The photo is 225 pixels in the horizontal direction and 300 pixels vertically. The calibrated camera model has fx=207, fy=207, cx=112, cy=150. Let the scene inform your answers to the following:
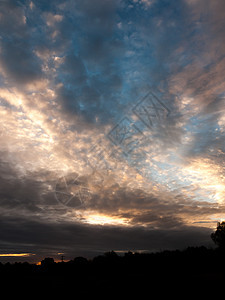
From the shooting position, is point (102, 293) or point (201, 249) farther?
point (201, 249)

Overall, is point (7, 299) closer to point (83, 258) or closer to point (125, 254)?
point (125, 254)

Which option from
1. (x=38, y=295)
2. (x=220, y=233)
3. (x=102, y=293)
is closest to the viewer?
(x=102, y=293)

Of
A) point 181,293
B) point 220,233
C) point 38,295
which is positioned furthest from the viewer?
point 220,233

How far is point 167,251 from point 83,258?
111ft

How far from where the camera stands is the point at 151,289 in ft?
63.5

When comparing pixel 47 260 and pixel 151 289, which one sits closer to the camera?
pixel 151 289

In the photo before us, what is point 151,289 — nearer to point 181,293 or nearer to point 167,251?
point 181,293

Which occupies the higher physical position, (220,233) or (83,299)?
(220,233)

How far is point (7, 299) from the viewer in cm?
→ 2062

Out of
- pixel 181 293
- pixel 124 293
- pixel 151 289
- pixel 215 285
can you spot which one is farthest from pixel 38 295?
pixel 215 285

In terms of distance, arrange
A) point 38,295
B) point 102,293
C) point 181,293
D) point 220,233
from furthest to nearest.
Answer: point 220,233
point 38,295
point 102,293
point 181,293

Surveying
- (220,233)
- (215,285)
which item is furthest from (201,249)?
(215,285)

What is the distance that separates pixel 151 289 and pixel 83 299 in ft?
20.7

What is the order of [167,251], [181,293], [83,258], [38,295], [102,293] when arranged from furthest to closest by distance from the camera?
[83,258]
[167,251]
[38,295]
[102,293]
[181,293]
